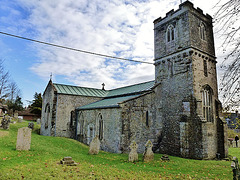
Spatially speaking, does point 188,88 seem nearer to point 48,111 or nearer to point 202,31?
point 202,31

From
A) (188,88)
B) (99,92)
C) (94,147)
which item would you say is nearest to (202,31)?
(188,88)

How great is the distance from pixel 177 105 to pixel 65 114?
1391 cm

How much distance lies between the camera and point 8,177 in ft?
20.9

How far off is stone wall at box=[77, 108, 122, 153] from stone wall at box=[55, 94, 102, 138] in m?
1.42

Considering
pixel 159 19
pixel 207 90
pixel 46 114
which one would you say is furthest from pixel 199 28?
pixel 46 114

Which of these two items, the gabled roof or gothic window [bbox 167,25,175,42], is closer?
gothic window [bbox 167,25,175,42]

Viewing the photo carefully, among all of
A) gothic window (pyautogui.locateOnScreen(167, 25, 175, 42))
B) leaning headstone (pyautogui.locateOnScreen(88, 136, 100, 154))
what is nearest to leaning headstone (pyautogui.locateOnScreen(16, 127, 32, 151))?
leaning headstone (pyautogui.locateOnScreen(88, 136, 100, 154))

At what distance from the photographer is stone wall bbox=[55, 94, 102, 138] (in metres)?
20.6

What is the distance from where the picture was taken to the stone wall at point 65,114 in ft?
67.5

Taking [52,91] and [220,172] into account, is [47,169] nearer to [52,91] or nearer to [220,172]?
[220,172]

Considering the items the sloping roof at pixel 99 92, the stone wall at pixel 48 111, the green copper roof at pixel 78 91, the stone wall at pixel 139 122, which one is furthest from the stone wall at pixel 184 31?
the stone wall at pixel 48 111

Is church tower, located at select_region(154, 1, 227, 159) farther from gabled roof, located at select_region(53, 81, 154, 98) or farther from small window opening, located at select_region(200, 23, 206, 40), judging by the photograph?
gabled roof, located at select_region(53, 81, 154, 98)

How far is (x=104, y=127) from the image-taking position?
16.2 m

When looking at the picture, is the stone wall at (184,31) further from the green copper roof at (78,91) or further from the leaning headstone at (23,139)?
the leaning headstone at (23,139)
